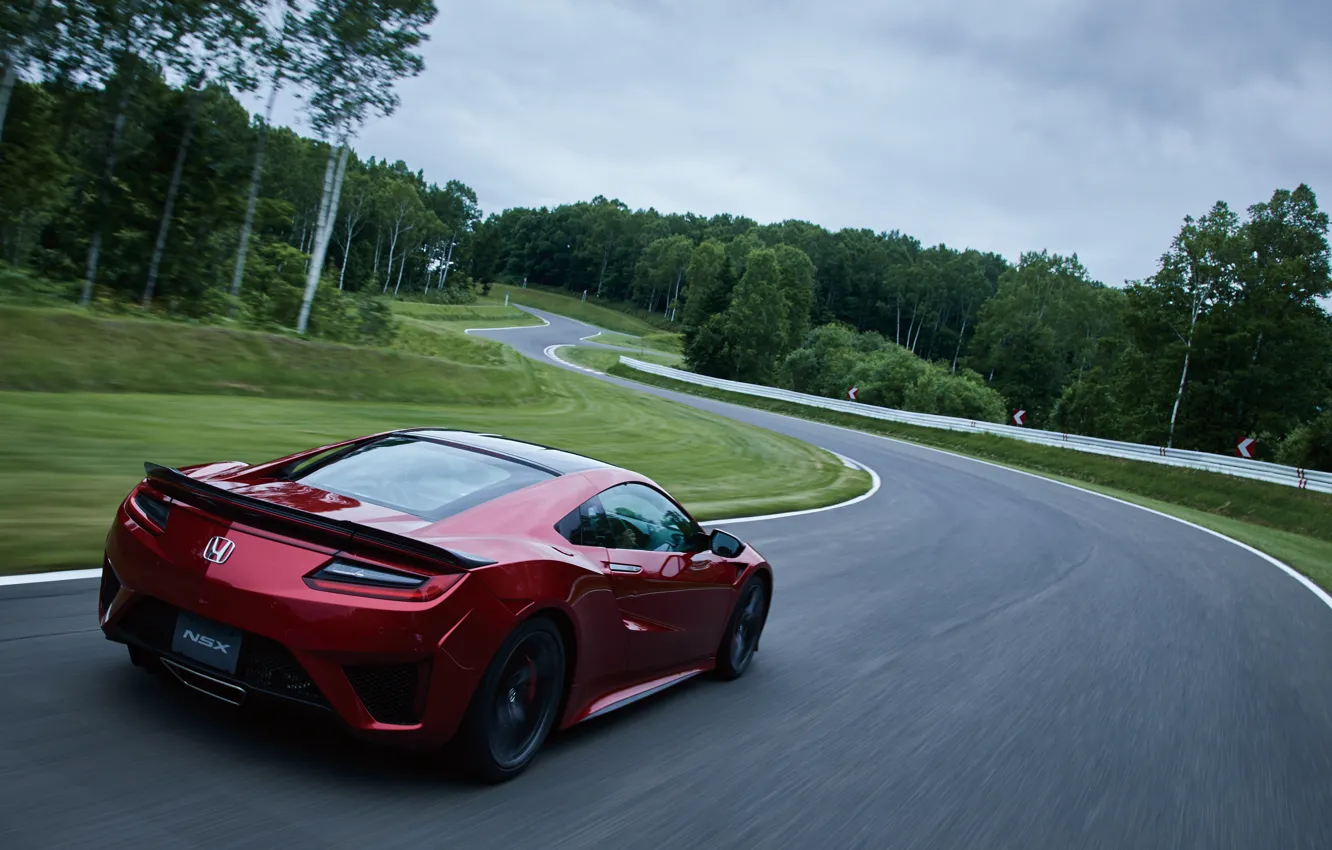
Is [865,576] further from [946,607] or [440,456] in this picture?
[440,456]

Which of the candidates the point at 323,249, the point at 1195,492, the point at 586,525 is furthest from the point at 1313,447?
the point at 586,525

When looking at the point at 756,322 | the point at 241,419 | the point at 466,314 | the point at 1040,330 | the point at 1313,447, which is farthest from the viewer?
the point at 1040,330

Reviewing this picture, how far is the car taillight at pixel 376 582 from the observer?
3508mm

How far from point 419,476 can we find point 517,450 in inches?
25.9

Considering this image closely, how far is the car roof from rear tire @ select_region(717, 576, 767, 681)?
1.41 meters

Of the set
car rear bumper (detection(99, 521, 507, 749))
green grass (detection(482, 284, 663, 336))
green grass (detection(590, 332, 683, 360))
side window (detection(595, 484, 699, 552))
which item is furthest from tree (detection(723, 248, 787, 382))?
car rear bumper (detection(99, 521, 507, 749))

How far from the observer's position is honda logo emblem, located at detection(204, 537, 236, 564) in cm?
360

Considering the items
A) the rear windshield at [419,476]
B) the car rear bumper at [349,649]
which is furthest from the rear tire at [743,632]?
the car rear bumper at [349,649]

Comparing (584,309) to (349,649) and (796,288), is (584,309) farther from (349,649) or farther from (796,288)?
(349,649)

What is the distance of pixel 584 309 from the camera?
381 feet

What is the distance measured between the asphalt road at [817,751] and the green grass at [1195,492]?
8.62 meters

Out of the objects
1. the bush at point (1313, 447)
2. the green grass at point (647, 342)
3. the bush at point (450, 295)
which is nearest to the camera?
the bush at point (1313, 447)

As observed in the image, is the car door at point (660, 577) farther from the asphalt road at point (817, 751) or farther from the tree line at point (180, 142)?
the tree line at point (180, 142)

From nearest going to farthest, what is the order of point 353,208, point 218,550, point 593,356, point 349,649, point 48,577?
point 349,649, point 218,550, point 48,577, point 593,356, point 353,208
